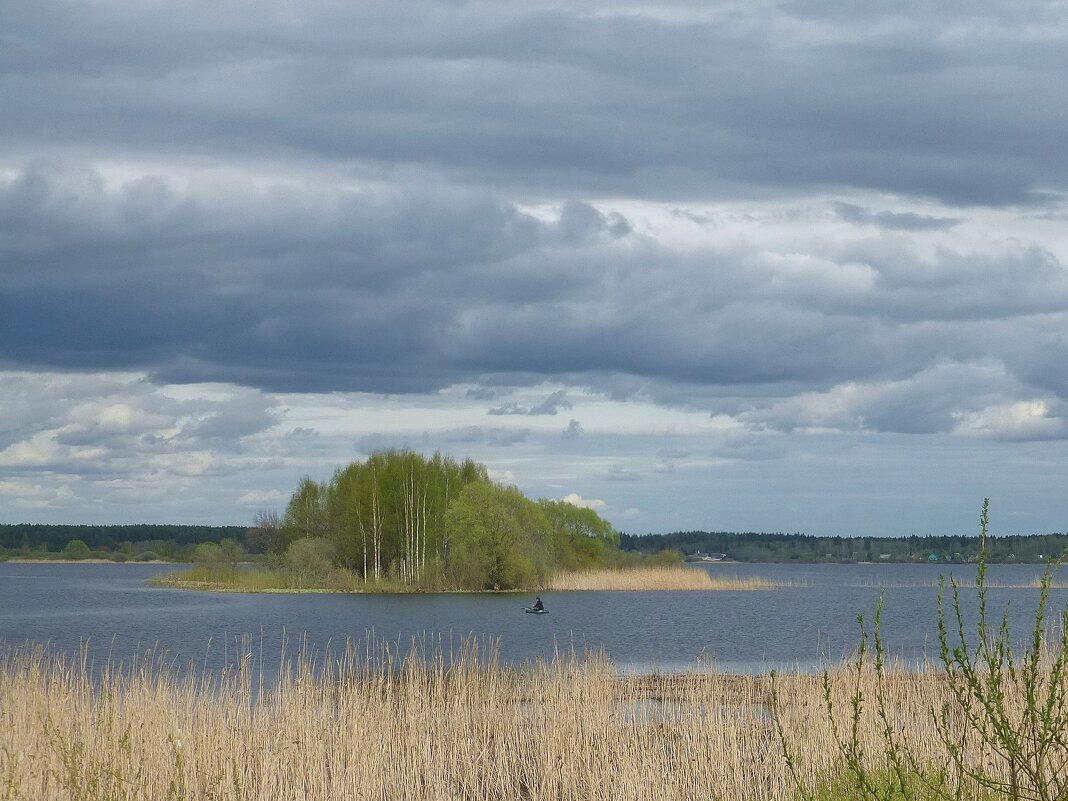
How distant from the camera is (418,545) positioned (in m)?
67.3

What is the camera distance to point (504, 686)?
15.0 meters

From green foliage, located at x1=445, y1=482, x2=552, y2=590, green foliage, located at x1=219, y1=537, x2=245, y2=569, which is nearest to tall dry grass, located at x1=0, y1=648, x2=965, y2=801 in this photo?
green foliage, located at x1=445, y1=482, x2=552, y2=590

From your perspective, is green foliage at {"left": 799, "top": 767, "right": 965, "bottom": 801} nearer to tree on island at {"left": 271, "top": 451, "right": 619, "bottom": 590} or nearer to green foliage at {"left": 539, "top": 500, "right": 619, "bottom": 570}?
tree on island at {"left": 271, "top": 451, "right": 619, "bottom": 590}

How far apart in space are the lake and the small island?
2651 millimetres

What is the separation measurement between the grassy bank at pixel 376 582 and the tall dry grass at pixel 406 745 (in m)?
51.0

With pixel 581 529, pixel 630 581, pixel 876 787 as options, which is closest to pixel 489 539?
pixel 630 581

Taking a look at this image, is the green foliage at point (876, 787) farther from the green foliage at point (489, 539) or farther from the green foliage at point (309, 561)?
the green foliage at point (309, 561)

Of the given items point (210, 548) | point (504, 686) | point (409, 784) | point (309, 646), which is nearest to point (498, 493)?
point (210, 548)

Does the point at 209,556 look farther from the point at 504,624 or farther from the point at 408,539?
the point at 504,624

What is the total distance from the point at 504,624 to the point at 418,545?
91.9 ft

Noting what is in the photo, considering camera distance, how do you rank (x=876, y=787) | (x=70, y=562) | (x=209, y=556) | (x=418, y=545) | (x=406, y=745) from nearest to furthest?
(x=876, y=787) → (x=406, y=745) → (x=418, y=545) → (x=209, y=556) → (x=70, y=562)

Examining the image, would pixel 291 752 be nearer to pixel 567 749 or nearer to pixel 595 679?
pixel 567 749

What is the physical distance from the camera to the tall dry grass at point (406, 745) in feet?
32.7

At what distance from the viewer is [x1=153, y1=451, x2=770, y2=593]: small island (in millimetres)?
62719
